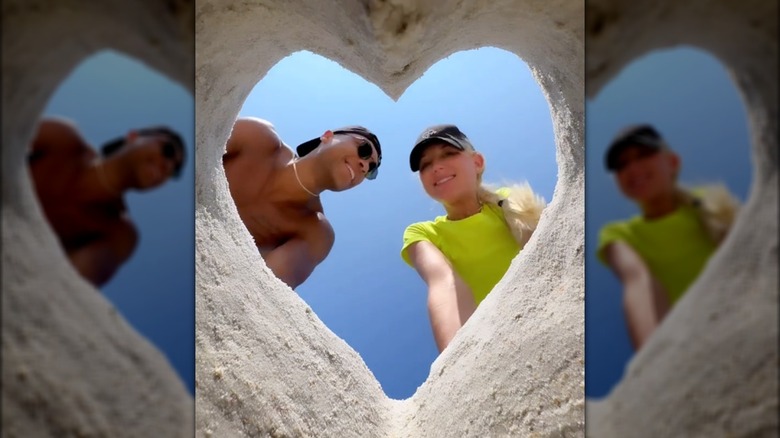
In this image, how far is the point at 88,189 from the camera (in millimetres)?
400

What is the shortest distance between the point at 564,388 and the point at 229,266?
755mm

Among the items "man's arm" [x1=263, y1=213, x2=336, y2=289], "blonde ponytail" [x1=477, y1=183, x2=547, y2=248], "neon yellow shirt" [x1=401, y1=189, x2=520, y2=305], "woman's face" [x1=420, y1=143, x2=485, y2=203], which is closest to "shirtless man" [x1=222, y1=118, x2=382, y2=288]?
"man's arm" [x1=263, y1=213, x2=336, y2=289]

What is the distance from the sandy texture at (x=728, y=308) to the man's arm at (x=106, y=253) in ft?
1.24

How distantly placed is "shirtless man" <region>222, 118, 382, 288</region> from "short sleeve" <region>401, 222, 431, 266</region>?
293mm

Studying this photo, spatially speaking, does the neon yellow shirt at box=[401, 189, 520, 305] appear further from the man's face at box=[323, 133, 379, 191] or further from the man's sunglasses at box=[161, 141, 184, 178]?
the man's sunglasses at box=[161, 141, 184, 178]

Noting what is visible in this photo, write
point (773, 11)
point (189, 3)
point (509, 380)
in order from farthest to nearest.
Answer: point (509, 380) < point (189, 3) < point (773, 11)

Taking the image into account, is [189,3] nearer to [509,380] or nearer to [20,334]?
[20,334]

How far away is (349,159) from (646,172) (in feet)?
6.23

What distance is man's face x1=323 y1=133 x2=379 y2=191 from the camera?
223cm

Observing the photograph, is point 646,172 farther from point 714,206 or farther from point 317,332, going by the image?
point 317,332

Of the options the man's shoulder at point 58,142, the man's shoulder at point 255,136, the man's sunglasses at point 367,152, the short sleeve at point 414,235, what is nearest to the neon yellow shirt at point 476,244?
the short sleeve at point 414,235

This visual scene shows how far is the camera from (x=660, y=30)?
0.38 metres

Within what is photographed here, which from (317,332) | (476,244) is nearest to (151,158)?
(317,332)

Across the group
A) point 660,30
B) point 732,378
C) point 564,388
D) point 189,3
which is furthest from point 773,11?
point 564,388
